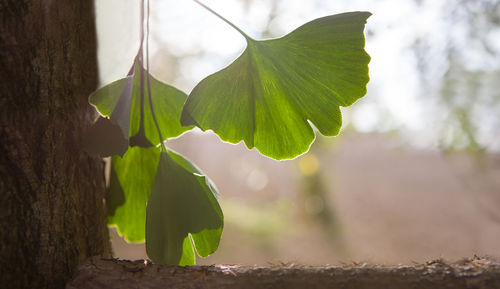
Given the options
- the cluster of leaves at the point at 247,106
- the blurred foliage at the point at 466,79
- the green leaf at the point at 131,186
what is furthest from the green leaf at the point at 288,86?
the blurred foliage at the point at 466,79

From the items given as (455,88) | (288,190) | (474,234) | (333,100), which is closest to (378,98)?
(455,88)

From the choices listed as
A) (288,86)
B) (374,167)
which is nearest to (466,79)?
(288,86)

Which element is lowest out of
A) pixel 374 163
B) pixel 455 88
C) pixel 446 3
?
pixel 374 163

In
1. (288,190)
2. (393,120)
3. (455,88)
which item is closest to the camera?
(455,88)

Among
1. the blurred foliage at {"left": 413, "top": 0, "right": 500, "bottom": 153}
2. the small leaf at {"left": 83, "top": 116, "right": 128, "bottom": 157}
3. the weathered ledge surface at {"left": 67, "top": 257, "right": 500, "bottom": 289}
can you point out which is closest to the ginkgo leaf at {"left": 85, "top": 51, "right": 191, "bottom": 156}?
the small leaf at {"left": 83, "top": 116, "right": 128, "bottom": 157}

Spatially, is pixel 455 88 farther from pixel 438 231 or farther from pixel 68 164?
pixel 438 231

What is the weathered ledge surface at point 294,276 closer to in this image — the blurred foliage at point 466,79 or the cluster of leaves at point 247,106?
the cluster of leaves at point 247,106

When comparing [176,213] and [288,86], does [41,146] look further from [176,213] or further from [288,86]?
[288,86]
